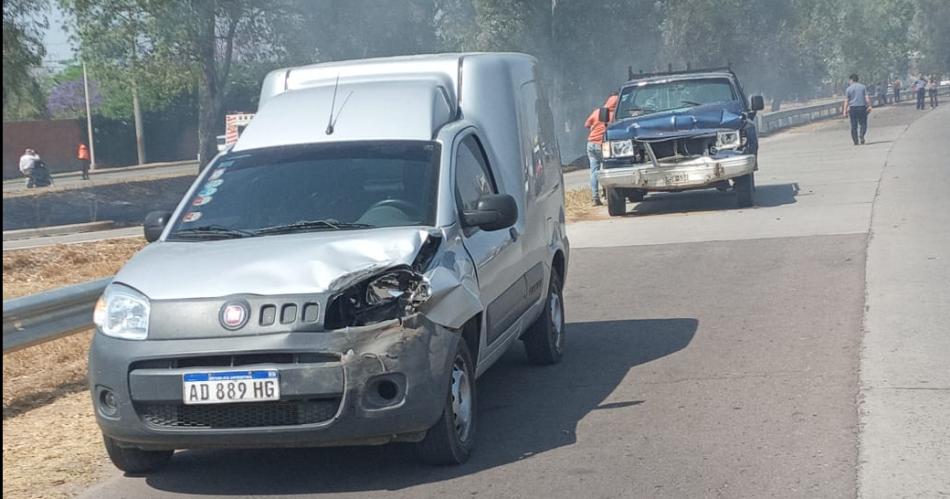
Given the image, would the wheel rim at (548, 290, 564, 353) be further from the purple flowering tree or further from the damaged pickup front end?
the purple flowering tree

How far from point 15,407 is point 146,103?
53.2m

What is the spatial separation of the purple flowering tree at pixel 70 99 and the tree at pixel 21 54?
127ft

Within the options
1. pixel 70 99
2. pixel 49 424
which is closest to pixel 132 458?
pixel 49 424

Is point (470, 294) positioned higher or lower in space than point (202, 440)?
higher

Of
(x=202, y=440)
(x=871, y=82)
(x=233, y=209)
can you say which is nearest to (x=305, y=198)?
(x=233, y=209)

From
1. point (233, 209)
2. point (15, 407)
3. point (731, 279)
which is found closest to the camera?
point (233, 209)

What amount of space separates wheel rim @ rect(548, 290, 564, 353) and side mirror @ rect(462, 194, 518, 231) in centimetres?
182

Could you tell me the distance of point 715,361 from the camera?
8.13 meters

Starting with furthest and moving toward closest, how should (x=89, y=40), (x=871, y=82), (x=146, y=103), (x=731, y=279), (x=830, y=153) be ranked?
(x=871, y=82)
(x=146, y=103)
(x=89, y=40)
(x=830, y=153)
(x=731, y=279)

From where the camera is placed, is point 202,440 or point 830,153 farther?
point 830,153

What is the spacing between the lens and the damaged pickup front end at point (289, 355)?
5445 mm

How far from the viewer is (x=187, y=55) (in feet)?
113

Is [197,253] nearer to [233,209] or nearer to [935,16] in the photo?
[233,209]

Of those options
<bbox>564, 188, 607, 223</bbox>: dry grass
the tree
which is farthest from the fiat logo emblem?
the tree
